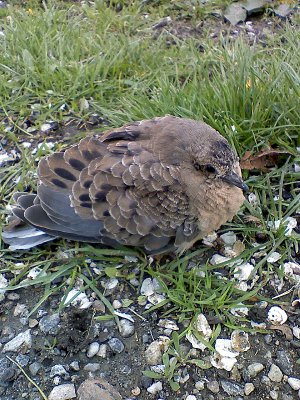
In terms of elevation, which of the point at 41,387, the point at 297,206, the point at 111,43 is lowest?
the point at 41,387

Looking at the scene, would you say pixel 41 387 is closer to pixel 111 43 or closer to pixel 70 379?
pixel 70 379

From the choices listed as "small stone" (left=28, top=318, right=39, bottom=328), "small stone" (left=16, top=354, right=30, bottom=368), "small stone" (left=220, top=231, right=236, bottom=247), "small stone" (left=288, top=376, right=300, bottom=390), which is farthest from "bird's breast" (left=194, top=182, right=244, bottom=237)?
"small stone" (left=16, top=354, right=30, bottom=368)

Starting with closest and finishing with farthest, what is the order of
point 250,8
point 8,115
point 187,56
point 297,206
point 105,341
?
1. point 105,341
2. point 297,206
3. point 8,115
4. point 187,56
5. point 250,8

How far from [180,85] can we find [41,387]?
7.83ft

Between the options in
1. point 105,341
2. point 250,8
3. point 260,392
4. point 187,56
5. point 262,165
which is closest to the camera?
point 260,392

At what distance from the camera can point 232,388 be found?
272 centimetres

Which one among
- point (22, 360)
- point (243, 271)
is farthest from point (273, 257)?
point (22, 360)

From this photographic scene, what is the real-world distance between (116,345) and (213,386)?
0.51 m

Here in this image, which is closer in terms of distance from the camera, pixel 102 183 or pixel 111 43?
pixel 102 183

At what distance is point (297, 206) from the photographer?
3311 millimetres

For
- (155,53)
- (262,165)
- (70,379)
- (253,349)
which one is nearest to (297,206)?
(262,165)

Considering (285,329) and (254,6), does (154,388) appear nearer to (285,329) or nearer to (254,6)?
(285,329)

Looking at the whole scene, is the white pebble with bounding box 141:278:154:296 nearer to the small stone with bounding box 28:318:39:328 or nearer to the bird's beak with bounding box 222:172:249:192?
the small stone with bounding box 28:318:39:328

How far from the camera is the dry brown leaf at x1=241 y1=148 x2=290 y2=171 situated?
11.5 feet
